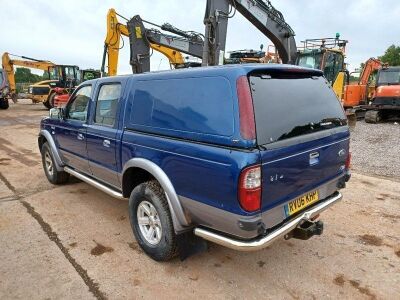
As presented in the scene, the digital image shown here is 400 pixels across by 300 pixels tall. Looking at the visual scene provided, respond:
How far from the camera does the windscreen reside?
2.54 m

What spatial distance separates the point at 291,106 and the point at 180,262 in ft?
6.17

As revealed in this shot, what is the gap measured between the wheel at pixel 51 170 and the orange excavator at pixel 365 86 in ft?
40.8

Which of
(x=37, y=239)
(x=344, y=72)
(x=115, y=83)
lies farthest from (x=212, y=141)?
(x=344, y=72)

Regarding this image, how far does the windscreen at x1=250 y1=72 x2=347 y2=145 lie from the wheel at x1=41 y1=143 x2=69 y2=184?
403 centimetres

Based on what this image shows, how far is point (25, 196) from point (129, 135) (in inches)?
109

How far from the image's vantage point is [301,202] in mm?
2912

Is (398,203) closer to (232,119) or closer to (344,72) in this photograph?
(232,119)

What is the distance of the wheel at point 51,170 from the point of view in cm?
539

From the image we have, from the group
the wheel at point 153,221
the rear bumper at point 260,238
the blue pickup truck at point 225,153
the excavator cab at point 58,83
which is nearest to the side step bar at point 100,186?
the blue pickup truck at point 225,153

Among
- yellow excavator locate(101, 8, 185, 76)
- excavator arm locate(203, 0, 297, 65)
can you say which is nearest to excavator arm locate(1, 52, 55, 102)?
yellow excavator locate(101, 8, 185, 76)

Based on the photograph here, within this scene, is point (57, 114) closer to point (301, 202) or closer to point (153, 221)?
point (153, 221)

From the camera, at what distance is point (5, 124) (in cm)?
1415

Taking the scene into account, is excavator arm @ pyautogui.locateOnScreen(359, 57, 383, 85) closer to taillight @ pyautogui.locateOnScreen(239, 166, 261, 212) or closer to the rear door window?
the rear door window

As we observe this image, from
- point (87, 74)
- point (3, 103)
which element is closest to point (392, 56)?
point (87, 74)
